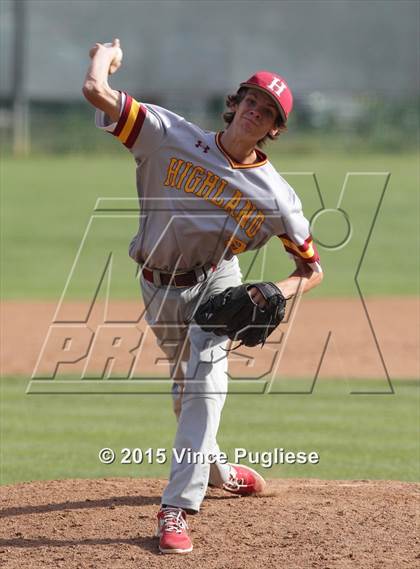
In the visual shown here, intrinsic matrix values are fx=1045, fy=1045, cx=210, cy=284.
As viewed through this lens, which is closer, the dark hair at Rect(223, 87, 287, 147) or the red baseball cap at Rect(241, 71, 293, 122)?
the red baseball cap at Rect(241, 71, 293, 122)

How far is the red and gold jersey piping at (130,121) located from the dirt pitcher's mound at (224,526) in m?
1.85

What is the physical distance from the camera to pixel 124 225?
20344mm

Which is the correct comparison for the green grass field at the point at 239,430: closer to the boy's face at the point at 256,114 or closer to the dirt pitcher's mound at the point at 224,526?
the dirt pitcher's mound at the point at 224,526

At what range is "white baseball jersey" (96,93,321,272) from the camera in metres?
5.02

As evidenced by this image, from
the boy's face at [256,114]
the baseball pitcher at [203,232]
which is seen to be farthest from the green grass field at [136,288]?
the boy's face at [256,114]

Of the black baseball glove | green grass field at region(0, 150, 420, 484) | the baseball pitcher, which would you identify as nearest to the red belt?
the baseball pitcher

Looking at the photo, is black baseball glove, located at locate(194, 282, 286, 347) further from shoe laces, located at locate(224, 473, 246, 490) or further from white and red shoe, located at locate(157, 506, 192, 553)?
shoe laces, located at locate(224, 473, 246, 490)

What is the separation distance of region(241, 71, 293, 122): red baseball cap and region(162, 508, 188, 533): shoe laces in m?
1.92

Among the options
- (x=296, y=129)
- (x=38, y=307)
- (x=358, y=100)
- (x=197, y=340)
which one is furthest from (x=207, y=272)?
(x=358, y=100)

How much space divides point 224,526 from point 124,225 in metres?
15.6

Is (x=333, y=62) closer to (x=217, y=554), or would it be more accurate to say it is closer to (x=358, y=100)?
(x=358, y=100)

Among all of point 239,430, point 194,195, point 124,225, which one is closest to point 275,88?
point 194,195

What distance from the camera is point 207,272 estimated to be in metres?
5.19

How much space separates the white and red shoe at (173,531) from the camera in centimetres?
454
